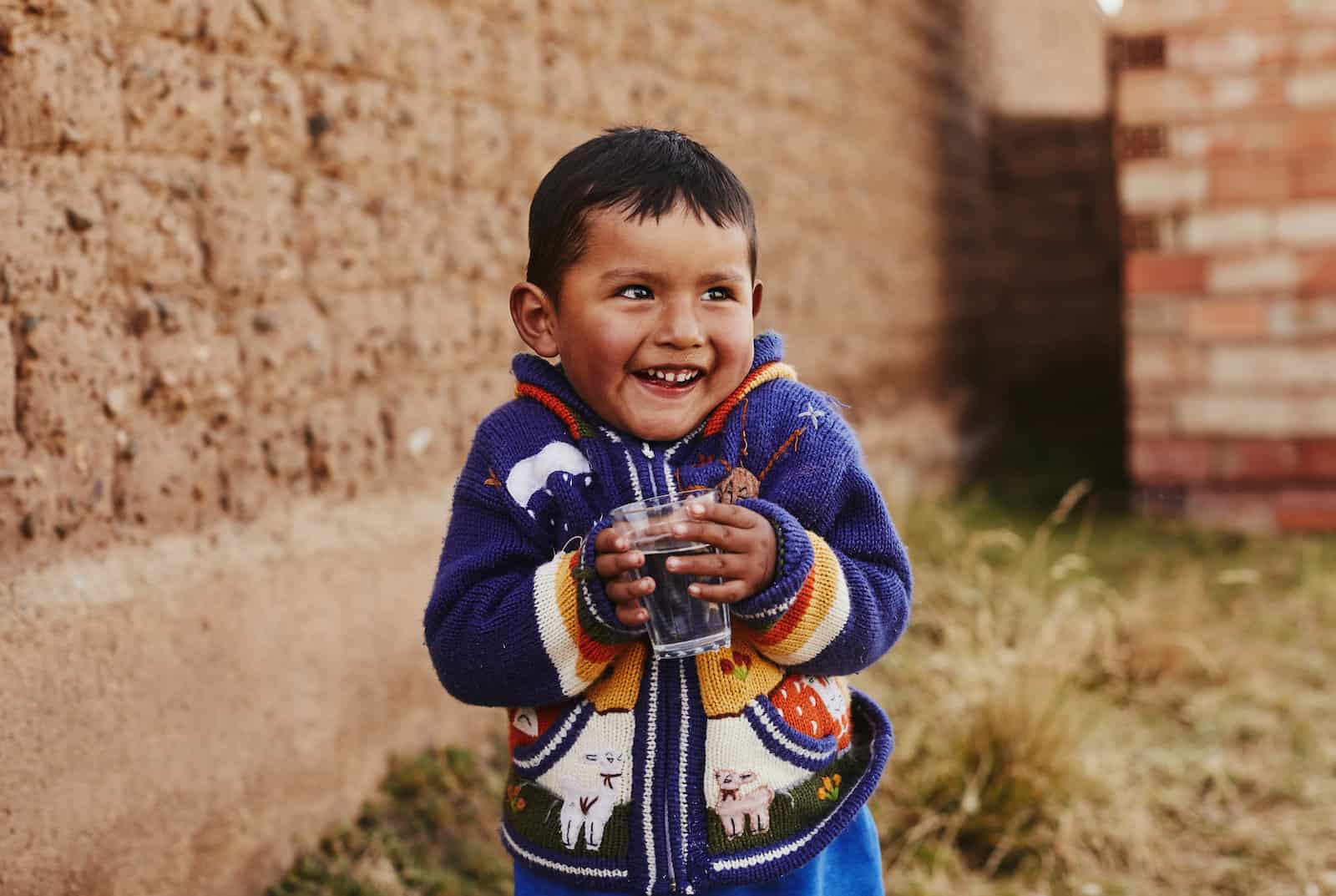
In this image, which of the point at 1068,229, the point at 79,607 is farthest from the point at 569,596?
the point at 1068,229

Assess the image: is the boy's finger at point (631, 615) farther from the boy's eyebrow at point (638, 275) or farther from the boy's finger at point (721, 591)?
the boy's eyebrow at point (638, 275)

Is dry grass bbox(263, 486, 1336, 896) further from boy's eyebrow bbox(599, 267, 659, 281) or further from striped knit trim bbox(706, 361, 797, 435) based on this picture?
boy's eyebrow bbox(599, 267, 659, 281)

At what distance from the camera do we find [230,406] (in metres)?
2.58

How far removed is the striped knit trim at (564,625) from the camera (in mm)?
1531

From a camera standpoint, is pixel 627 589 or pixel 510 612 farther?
pixel 510 612

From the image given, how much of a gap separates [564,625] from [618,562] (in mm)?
139

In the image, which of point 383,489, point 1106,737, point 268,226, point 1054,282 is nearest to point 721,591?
point 268,226

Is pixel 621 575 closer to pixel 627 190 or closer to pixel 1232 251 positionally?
pixel 627 190

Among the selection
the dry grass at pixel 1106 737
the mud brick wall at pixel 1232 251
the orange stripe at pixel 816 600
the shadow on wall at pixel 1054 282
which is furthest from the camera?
the shadow on wall at pixel 1054 282

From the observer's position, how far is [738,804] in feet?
5.23

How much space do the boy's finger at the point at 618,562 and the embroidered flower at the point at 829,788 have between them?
1.45ft

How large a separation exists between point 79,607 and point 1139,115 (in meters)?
5.26

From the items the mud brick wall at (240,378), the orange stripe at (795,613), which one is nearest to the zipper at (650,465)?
the orange stripe at (795,613)

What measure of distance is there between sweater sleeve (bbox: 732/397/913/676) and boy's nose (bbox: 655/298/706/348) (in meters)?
0.20
